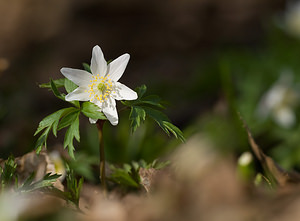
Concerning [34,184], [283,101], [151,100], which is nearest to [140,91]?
[151,100]

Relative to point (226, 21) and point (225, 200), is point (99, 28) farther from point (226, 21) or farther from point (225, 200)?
point (225, 200)

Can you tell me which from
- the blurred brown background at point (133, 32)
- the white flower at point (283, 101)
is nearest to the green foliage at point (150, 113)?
the white flower at point (283, 101)

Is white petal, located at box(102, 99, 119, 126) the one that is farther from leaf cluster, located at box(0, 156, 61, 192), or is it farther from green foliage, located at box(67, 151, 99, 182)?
green foliage, located at box(67, 151, 99, 182)

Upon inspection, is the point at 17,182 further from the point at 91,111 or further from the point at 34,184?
the point at 91,111

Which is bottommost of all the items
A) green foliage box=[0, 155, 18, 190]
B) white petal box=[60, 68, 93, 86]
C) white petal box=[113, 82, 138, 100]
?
green foliage box=[0, 155, 18, 190]

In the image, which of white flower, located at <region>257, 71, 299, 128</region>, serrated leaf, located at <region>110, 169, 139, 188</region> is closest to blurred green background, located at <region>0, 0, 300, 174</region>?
white flower, located at <region>257, 71, 299, 128</region>

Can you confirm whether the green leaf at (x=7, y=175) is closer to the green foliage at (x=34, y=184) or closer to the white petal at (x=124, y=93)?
the green foliage at (x=34, y=184)
